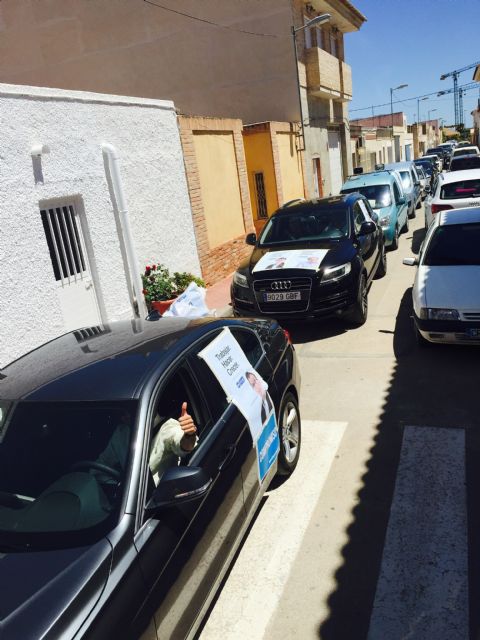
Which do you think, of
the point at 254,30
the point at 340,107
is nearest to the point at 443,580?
the point at 254,30

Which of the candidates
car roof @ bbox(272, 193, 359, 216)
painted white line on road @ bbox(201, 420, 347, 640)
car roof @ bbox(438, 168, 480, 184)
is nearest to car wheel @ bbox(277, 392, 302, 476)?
painted white line on road @ bbox(201, 420, 347, 640)

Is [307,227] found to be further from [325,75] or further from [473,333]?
[325,75]

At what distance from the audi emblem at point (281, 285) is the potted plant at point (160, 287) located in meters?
2.00

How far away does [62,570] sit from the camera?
2.17 metres

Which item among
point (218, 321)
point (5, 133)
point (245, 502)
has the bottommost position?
point (245, 502)

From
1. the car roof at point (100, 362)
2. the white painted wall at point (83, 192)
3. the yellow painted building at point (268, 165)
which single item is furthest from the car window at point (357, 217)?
the yellow painted building at point (268, 165)

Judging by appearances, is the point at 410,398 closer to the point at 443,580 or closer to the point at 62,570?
the point at 443,580

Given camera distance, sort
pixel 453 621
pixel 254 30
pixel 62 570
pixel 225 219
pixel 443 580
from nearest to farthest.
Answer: pixel 62 570, pixel 453 621, pixel 443 580, pixel 225 219, pixel 254 30

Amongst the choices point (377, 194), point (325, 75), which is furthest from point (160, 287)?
point (325, 75)

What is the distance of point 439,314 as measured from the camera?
20.0 ft

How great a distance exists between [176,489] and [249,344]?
1.86 meters

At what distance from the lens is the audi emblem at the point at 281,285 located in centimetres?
750

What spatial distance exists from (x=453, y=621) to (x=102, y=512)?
2.02 metres

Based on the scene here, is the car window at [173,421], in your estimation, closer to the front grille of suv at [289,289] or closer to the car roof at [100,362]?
the car roof at [100,362]
